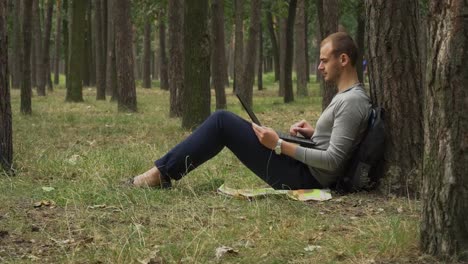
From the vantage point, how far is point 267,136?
4.85 m

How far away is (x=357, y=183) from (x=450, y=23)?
2.05 metres

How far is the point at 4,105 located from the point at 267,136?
2.95 m

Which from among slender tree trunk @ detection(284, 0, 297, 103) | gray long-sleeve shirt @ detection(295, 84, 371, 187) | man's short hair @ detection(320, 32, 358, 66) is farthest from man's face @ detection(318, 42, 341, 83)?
slender tree trunk @ detection(284, 0, 297, 103)

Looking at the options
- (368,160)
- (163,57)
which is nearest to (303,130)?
(368,160)

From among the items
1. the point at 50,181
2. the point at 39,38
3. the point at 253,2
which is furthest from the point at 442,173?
the point at 39,38

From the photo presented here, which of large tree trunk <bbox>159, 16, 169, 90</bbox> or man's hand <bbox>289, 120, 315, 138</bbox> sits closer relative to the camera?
man's hand <bbox>289, 120, 315, 138</bbox>

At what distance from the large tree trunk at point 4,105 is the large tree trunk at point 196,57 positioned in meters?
3.45

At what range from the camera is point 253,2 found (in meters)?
15.5

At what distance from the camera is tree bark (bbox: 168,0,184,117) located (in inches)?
479

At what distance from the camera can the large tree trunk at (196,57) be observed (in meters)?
9.34

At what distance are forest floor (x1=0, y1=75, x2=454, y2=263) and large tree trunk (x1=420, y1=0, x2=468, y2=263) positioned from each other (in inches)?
6.7

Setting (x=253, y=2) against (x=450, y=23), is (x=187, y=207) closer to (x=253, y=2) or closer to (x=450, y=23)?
(x=450, y=23)

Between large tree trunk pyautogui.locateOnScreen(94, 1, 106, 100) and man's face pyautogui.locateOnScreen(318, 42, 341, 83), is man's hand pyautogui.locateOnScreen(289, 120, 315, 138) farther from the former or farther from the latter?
large tree trunk pyautogui.locateOnScreen(94, 1, 106, 100)

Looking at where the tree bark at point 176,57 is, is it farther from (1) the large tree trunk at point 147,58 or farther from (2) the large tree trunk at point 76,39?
(1) the large tree trunk at point 147,58
